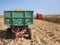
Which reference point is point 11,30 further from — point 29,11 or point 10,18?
point 29,11

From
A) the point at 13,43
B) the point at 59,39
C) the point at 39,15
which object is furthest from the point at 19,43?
the point at 39,15

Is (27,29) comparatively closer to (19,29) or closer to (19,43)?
(19,29)

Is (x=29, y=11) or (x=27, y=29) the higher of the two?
(x=29, y=11)

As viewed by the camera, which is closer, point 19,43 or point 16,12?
point 19,43

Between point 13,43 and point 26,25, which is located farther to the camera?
point 26,25

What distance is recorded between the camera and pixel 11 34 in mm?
14688

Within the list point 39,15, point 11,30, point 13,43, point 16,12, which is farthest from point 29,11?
point 39,15

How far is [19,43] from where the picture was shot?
12.7 meters

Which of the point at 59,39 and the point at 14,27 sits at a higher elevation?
the point at 14,27

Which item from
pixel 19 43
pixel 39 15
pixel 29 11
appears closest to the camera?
pixel 19 43

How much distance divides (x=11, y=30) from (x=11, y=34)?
330 millimetres

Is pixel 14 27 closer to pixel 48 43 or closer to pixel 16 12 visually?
pixel 16 12

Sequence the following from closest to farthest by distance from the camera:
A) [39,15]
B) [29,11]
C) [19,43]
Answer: [19,43]
[29,11]
[39,15]

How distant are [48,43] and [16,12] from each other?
325 centimetres
